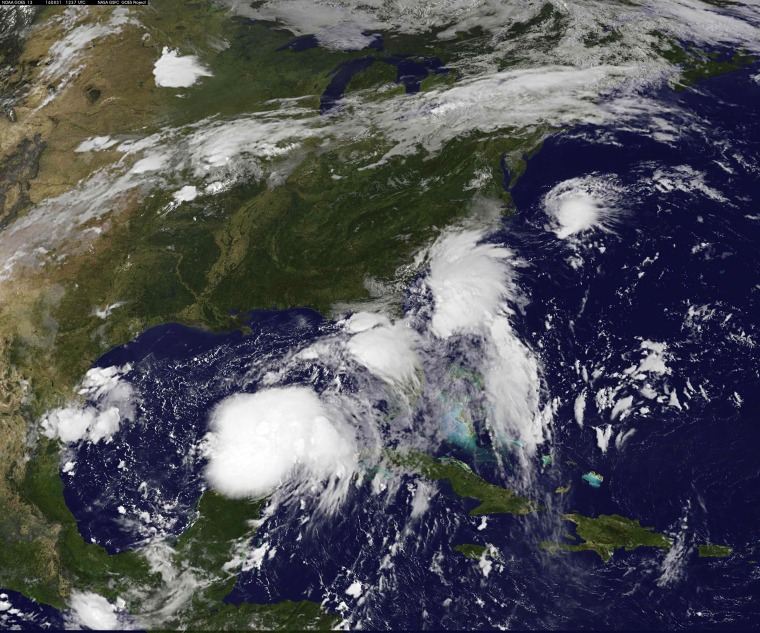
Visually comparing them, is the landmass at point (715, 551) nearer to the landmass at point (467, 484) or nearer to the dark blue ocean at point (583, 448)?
the dark blue ocean at point (583, 448)

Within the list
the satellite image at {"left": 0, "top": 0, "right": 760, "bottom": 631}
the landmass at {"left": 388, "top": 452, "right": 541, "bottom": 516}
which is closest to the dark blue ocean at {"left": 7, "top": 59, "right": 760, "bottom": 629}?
A: the satellite image at {"left": 0, "top": 0, "right": 760, "bottom": 631}

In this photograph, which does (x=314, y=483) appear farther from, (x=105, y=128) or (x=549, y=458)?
(x=105, y=128)

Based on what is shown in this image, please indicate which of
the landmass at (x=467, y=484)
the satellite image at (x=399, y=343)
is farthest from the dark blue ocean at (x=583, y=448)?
the landmass at (x=467, y=484)

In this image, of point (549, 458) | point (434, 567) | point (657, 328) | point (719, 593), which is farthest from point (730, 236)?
point (434, 567)

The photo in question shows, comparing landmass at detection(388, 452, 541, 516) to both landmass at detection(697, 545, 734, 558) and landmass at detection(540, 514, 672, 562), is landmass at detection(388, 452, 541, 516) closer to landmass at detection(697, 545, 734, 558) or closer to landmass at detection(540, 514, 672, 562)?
landmass at detection(540, 514, 672, 562)

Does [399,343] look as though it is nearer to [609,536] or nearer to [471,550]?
[471,550]

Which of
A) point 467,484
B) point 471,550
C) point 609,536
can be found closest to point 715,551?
point 609,536
